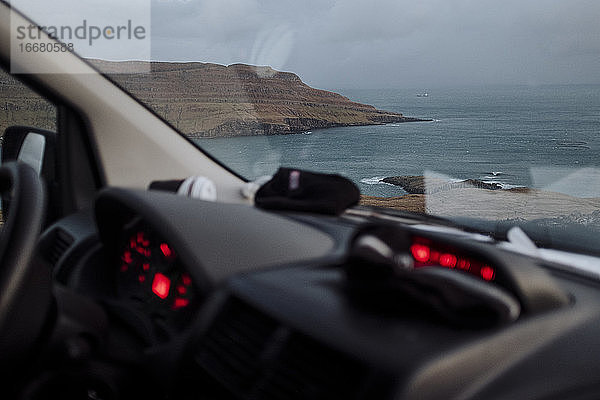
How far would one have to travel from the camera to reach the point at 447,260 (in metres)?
1.51

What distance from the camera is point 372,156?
86.8 inches

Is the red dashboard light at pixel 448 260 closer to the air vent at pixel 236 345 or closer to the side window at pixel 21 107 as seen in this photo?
the air vent at pixel 236 345

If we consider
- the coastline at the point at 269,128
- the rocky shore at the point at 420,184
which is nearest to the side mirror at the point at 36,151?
the coastline at the point at 269,128

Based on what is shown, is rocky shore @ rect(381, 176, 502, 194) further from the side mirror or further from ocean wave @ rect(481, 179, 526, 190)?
the side mirror

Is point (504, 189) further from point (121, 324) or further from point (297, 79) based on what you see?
point (121, 324)

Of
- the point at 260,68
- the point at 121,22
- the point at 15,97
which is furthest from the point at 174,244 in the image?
the point at 15,97

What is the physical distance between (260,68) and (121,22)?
1.86 ft

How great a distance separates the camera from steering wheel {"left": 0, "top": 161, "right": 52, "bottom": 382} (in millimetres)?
1453

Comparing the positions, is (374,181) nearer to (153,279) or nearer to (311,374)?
(153,279)

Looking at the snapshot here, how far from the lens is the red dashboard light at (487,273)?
4.62ft

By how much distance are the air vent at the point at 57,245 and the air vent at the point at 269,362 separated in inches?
46.9

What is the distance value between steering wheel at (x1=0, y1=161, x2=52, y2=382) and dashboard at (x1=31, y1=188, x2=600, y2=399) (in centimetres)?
28

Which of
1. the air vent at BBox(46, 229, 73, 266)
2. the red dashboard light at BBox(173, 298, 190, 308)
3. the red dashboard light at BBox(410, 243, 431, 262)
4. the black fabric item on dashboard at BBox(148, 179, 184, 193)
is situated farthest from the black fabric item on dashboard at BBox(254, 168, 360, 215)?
the air vent at BBox(46, 229, 73, 266)

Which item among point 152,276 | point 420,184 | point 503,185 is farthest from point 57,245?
point 503,185
